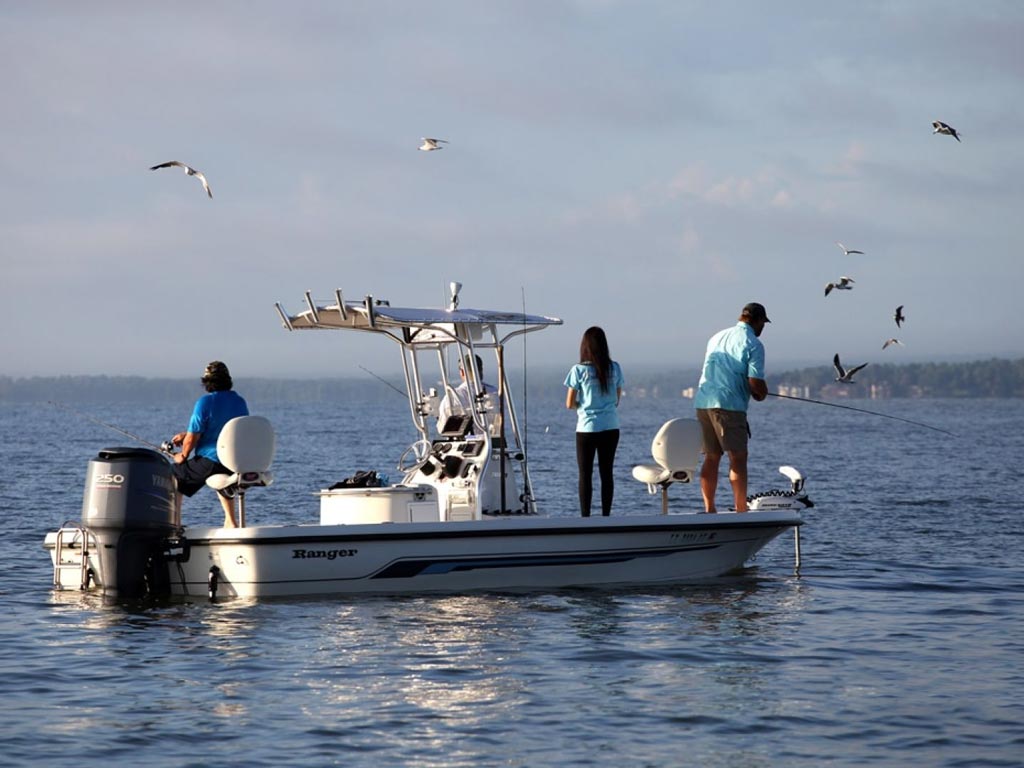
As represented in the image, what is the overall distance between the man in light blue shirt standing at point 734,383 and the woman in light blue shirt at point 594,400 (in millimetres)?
821

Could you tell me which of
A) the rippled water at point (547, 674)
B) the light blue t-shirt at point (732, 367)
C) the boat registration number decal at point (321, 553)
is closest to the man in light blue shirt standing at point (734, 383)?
the light blue t-shirt at point (732, 367)

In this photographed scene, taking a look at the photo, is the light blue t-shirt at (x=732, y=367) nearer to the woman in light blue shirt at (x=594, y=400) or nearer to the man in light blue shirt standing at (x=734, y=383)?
the man in light blue shirt standing at (x=734, y=383)

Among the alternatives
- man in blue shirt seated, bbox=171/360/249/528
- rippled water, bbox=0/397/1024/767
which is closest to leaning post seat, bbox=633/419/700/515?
rippled water, bbox=0/397/1024/767

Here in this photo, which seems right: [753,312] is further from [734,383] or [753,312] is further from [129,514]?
[129,514]

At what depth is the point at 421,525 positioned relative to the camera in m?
12.3

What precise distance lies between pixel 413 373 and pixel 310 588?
2.64 m

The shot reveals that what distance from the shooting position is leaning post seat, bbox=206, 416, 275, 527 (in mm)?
11914

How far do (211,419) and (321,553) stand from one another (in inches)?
57.4

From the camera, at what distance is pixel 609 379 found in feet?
43.1

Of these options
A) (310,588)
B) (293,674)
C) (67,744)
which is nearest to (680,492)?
(310,588)

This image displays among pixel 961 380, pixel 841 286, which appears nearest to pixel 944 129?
pixel 841 286

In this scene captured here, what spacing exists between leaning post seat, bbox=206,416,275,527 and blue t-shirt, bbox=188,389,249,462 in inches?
15.2

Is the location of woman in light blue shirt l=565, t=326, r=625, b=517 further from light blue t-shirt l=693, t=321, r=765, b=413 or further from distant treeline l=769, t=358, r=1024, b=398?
distant treeline l=769, t=358, r=1024, b=398

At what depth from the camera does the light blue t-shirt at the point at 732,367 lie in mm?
13039
